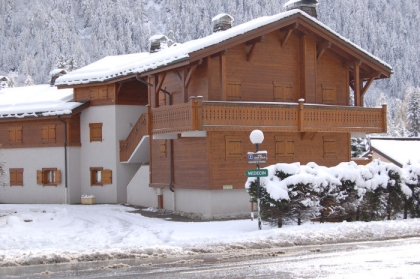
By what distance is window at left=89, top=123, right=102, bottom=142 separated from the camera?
123ft

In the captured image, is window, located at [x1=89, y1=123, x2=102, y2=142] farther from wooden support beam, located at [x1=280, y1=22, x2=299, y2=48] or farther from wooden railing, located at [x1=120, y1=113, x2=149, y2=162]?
wooden support beam, located at [x1=280, y1=22, x2=299, y2=48]

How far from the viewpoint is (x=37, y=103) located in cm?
4003

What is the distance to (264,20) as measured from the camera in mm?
28500

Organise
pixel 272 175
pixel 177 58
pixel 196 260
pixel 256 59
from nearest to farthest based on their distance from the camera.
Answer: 1. pixel 196 260
2. pixel 272 175
3. pixel 177 58
4. pixel 256 59

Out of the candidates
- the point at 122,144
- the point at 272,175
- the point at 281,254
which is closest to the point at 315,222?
the point at 272,175

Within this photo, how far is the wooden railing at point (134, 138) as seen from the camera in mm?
33094

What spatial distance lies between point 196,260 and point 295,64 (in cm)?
1711

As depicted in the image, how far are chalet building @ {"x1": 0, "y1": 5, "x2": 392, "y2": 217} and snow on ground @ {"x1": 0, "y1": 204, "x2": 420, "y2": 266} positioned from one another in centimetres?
382

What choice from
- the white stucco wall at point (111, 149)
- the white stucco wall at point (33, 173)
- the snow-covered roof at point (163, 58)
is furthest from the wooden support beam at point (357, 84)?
the white stucco wall at point (33, 173)

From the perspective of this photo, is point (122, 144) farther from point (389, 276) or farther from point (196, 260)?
point (389, 276)

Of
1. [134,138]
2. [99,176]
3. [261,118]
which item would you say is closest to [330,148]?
[261,118]

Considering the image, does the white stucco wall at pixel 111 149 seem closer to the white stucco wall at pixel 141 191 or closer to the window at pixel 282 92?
the white stucco wall at pixel 141 191

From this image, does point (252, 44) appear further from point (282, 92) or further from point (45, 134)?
point (45, 134)

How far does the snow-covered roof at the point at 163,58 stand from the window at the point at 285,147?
5.45 meters
